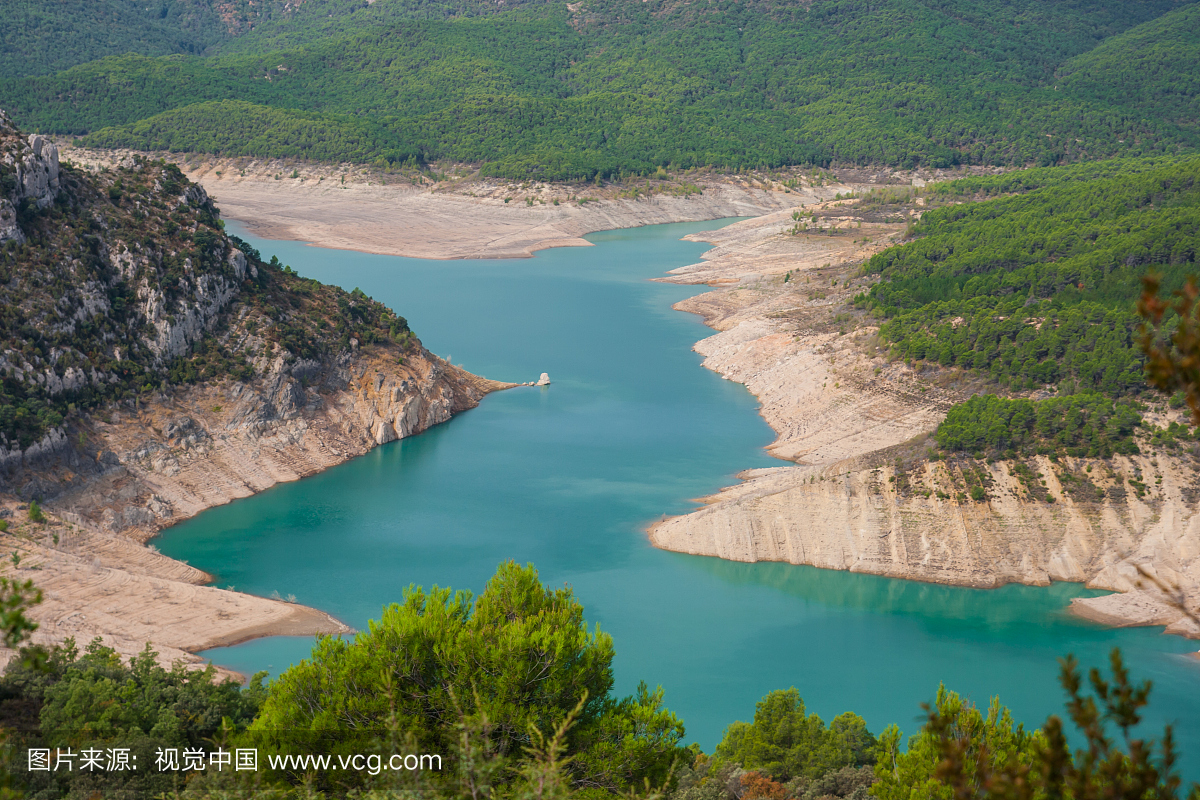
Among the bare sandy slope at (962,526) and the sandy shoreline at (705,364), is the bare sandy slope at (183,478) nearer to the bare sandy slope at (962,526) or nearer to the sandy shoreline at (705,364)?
the sandy shoreline at (705,364)

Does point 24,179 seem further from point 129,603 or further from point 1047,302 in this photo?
point 1047,302

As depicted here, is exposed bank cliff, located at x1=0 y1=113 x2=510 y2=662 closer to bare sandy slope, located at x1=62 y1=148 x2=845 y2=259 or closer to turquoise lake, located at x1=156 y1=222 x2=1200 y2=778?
turquoise lake, located at x1=156 y1=222 x2=1200 y2=778

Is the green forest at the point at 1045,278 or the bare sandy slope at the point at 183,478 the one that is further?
the green forest at the point at 1045,278

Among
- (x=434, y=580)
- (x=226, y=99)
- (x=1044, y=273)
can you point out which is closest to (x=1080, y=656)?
(x=434, y=580)

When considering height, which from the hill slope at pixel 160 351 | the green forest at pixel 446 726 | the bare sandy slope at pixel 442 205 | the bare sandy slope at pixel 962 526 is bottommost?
the green forest at pixel 446 726

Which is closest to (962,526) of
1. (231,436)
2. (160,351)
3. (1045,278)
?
(1045,278)

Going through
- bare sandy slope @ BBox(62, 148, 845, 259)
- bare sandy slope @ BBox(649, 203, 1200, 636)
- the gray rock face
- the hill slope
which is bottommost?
bare sandy slope @ BBox(649, 203, 1200, 636)

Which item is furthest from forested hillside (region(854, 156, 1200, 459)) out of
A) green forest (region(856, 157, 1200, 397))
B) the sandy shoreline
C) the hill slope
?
the hill slope

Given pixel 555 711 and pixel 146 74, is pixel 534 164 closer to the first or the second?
pixel 146 74

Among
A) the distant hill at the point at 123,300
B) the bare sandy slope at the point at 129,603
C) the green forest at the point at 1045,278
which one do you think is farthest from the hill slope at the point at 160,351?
the green forest at the point at 1045,278
